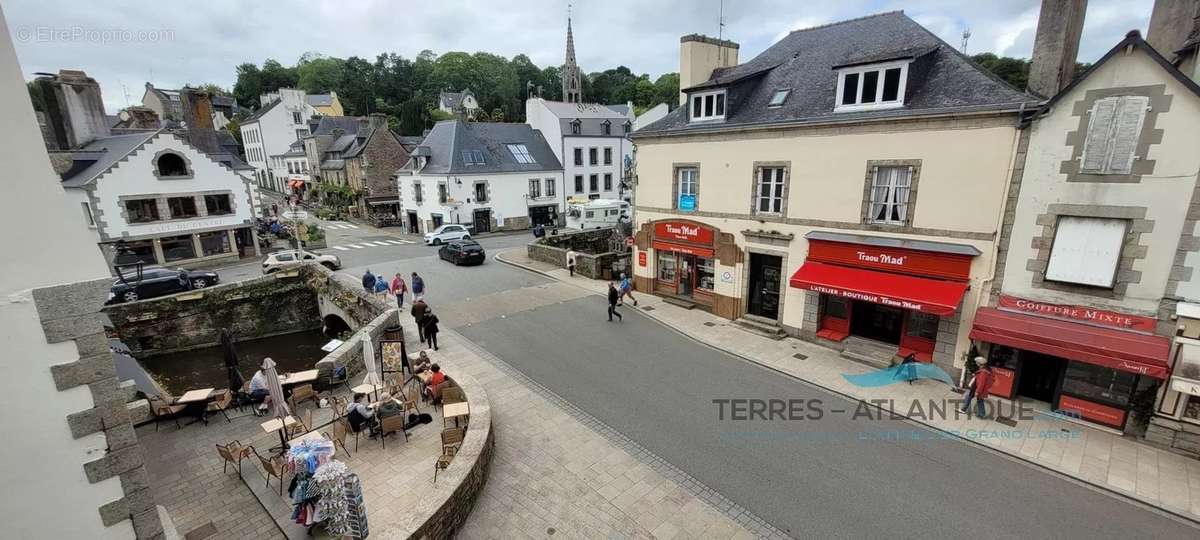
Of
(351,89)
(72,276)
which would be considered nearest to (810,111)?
(72,276)

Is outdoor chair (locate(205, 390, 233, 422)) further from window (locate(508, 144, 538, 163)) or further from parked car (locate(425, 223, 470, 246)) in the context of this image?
window (locate(508, 144, 538, 163))

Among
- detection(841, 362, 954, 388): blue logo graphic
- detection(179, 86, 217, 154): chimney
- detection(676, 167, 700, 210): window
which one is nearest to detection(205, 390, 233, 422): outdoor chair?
detection(676, 167, 700, 210): window

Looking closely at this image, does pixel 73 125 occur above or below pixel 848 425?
above

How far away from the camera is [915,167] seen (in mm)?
11883

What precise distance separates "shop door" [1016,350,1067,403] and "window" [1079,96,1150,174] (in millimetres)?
4167

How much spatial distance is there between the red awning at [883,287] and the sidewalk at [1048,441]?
6.53 ft

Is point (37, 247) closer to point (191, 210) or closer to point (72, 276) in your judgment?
point (72, 276)

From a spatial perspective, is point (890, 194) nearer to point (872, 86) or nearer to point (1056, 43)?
point (872, 86)

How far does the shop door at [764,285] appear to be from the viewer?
15602mm

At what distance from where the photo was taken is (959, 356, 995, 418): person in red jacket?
10133 mm

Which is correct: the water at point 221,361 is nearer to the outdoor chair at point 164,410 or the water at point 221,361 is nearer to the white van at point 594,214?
the outdoor chair at point 164,410

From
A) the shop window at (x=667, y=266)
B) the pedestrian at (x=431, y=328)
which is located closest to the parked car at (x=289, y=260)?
the pedestrian at (x=431, y=328)

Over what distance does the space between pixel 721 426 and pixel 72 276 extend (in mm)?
10088

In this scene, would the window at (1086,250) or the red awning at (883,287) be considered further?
the red awning at (883,287)
